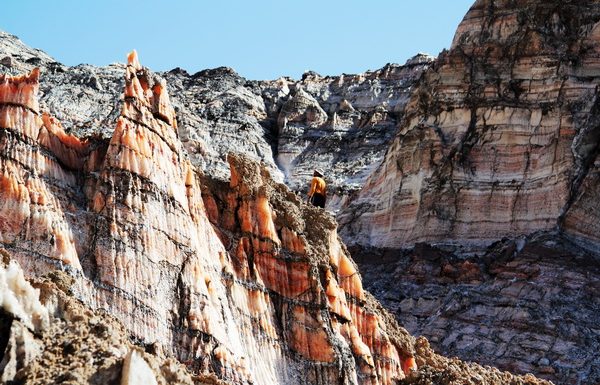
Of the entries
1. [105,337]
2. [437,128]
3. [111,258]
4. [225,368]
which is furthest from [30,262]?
[437,128]

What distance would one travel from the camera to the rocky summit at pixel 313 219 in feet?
73.0

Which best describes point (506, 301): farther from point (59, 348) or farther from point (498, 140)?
point (59, 348)

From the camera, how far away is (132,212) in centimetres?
2381

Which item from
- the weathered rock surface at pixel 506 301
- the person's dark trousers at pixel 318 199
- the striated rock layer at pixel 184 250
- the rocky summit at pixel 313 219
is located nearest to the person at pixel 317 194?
the person's dark trousers at pixel 318 199

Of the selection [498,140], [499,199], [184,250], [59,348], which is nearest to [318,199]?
[184,250]

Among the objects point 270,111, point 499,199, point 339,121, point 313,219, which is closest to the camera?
point 313,219

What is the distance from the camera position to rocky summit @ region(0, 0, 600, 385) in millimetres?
22250

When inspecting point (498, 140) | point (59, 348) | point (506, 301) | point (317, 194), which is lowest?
point (59, 348)

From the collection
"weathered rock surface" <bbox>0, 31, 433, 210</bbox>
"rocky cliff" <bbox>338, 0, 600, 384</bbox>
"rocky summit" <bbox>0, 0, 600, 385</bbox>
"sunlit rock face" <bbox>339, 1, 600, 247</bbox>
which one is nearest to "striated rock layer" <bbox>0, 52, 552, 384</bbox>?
"rocky summit" <bbox>0, 0, 600, 385</bbox>

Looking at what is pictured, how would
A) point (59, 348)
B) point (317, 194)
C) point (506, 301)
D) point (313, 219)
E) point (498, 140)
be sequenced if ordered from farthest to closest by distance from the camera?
point (498, 140)
point (506, 301)
point (317, 194)
point (313, 219)
point (59, 348)

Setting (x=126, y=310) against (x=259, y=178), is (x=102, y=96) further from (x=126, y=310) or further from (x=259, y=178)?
(x=126, y=310)

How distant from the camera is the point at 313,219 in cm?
2945

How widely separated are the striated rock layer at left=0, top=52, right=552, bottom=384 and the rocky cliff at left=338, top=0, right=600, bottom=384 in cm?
1258

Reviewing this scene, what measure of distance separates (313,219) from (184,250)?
559cm
